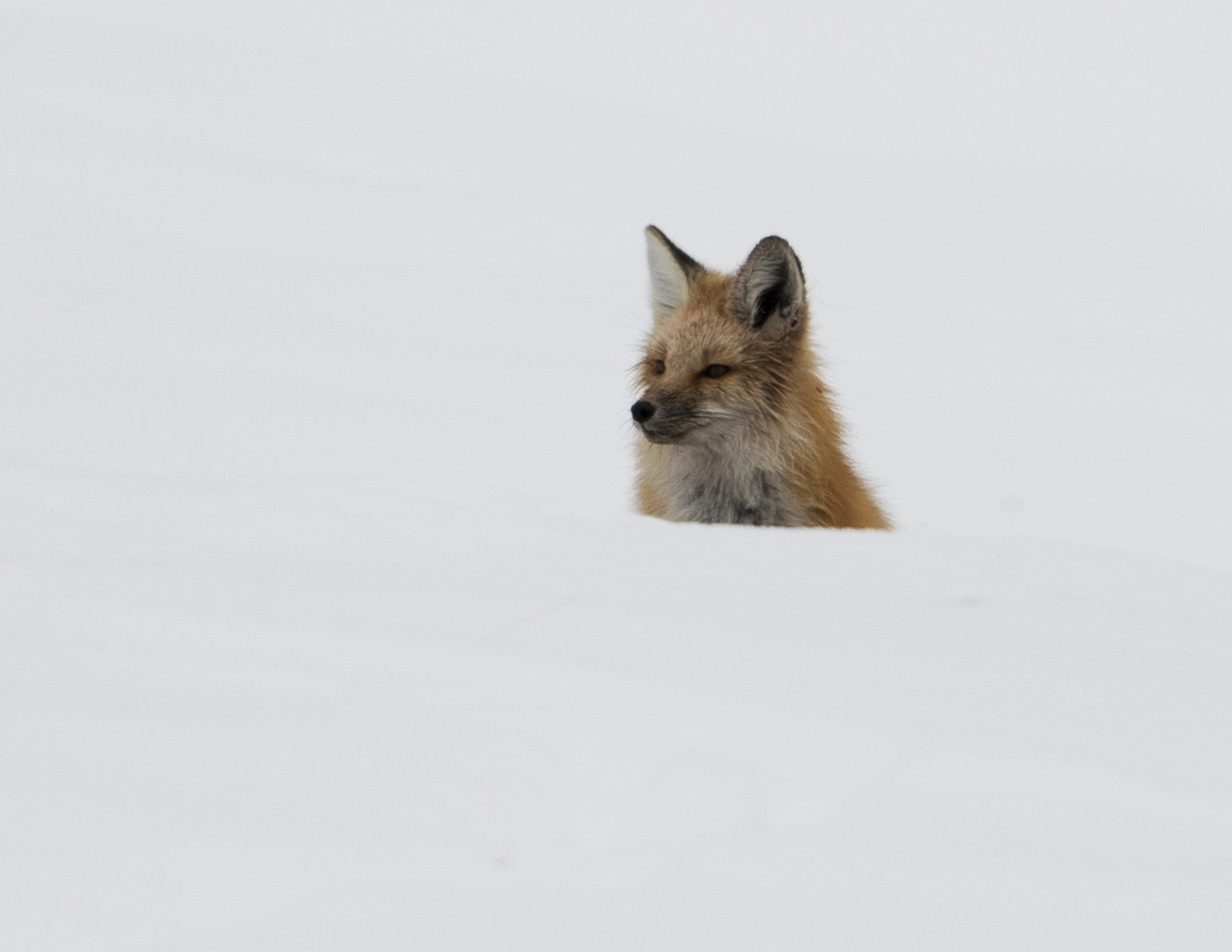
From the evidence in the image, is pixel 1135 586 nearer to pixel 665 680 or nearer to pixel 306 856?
pixel 665 680

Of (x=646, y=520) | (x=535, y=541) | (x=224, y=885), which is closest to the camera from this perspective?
(x=224, y=885)

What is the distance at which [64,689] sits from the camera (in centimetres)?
262

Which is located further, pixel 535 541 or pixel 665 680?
pixel 535 541

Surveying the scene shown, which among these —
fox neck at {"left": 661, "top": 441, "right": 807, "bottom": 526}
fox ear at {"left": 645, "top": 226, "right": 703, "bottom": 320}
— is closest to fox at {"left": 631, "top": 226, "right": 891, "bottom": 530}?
fox neck at {"left": 661, "top": 441, "right": 807, "bottom": 526}

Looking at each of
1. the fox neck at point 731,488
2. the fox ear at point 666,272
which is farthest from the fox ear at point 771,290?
the fox neck at point 731,488

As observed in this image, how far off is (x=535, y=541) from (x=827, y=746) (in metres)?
1.30

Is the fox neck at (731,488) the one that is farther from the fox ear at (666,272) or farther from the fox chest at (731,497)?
the fox ear at (666,272)

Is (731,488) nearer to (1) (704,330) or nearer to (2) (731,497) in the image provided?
(2) (731,497)

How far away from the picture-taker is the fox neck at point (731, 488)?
20.1 ft

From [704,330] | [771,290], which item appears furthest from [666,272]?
[771,290]

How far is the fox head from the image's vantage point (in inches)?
239

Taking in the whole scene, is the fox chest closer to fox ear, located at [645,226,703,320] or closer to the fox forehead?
the fox forehead

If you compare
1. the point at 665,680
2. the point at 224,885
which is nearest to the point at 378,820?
the point at 224,885

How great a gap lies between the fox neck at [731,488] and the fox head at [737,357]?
0.11 metres
